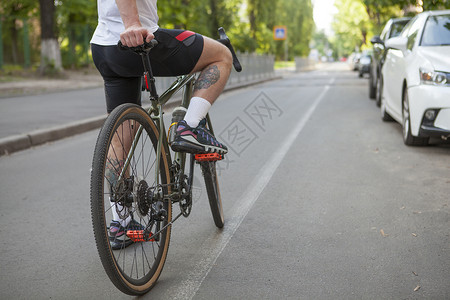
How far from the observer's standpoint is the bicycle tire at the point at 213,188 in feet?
11.8

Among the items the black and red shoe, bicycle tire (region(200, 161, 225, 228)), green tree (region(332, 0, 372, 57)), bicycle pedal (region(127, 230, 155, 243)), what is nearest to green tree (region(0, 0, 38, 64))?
bicycle tire (region(200, 161, 225, 228))

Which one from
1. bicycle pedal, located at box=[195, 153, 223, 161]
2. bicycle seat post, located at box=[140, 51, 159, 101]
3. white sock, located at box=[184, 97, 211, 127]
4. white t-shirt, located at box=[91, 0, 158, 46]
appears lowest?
bicycle pedal, located at box=[195, 153, 223, 161]

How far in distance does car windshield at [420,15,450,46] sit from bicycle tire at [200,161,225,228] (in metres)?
4.55

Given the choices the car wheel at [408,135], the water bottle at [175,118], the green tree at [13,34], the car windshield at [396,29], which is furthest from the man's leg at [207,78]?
the green tree at [13,34]

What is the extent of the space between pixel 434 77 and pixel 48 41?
20.1 metres

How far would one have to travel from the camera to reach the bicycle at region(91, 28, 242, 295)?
2443mm

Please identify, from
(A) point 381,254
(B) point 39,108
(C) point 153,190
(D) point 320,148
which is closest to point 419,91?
(D) point 320,148

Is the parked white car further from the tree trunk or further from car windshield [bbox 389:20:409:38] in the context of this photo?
the tree trunk

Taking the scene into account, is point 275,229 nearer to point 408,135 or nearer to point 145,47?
point 145,47

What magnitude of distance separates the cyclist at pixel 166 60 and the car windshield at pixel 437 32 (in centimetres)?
491

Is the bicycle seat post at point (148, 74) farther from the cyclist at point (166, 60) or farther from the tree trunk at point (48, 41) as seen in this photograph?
the tree trunk at point (48, 41)

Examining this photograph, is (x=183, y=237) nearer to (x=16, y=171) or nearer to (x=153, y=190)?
(x=153, y=190)

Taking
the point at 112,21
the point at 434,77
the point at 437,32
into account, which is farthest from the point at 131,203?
the point at 437,32

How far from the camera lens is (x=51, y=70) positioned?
23.2 meters
